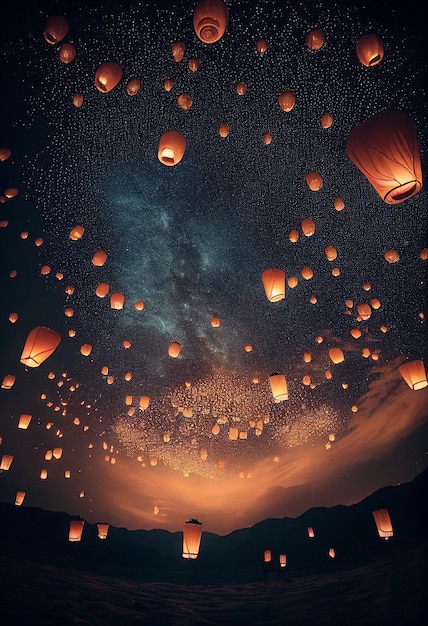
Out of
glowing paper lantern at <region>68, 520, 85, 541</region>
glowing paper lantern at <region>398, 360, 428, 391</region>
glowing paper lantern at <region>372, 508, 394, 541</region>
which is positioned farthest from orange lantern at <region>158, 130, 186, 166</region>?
glowing paper lantern at <region>68, 520, 85, 541</region>

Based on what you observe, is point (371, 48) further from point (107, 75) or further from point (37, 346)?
point (37, 346)

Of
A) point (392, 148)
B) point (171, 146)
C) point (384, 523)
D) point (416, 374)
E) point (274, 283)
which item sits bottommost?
point (384, 523)

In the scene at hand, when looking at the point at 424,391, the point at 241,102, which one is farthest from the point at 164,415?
the point at 241,102

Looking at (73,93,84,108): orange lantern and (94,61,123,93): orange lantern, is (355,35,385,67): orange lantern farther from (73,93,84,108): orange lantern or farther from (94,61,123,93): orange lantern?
(73,93,84,108): orange lantern

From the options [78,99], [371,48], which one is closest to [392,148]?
[371,48]

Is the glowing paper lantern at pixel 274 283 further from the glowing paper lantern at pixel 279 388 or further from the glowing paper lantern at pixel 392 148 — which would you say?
the glowing paper lantern at pixel 392 148

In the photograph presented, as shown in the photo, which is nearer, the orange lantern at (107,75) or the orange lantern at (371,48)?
the orange lantern at (371,48)

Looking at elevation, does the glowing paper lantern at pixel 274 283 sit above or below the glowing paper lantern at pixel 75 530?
above

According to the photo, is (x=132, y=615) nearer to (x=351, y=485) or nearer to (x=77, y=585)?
(x=77, y=585)

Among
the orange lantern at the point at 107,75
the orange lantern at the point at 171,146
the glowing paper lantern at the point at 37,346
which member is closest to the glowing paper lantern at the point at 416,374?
the orange lantern at the point at 171,146
